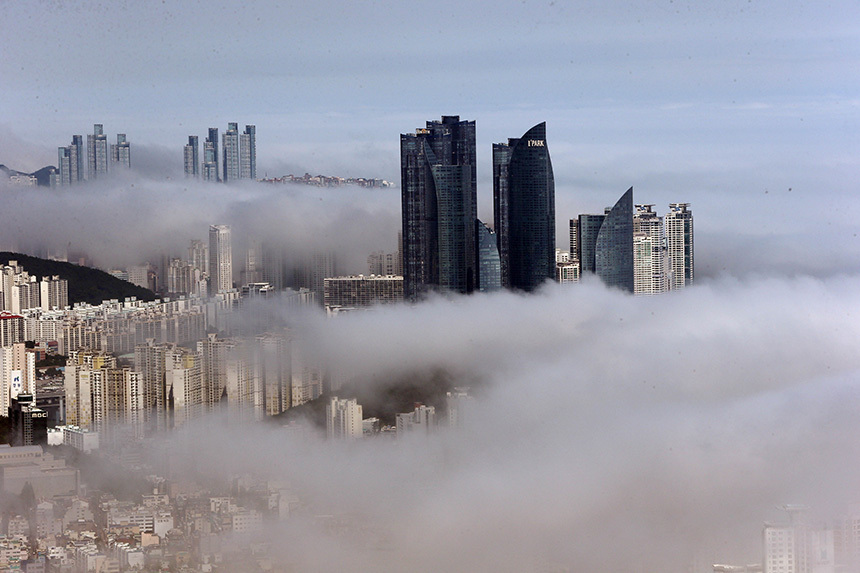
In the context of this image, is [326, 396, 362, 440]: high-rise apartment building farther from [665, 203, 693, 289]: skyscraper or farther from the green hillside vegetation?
[665, 203, 693, 289]: skyscraper

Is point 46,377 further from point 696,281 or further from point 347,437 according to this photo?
point 696,281

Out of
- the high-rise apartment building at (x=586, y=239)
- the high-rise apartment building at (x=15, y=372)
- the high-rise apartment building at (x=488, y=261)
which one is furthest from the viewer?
the high-rise apartment building at (x=488, y=261)

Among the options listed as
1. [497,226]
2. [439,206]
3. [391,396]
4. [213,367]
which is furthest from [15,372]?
[497,226]

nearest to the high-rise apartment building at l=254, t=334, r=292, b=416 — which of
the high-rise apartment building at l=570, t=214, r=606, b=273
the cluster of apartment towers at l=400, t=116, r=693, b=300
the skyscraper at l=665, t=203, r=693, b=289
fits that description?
the cluster of apartment towers at l=400, t=116, r=693, b=300

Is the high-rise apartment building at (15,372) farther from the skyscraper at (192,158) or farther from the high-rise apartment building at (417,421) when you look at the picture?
the high-rise apartment building at (417,421)

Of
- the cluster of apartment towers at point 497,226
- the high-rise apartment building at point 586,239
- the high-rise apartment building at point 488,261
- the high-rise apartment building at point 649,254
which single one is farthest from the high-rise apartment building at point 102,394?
the high-rise apartment building at point 586,239

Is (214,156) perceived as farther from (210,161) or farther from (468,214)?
(468,214)
